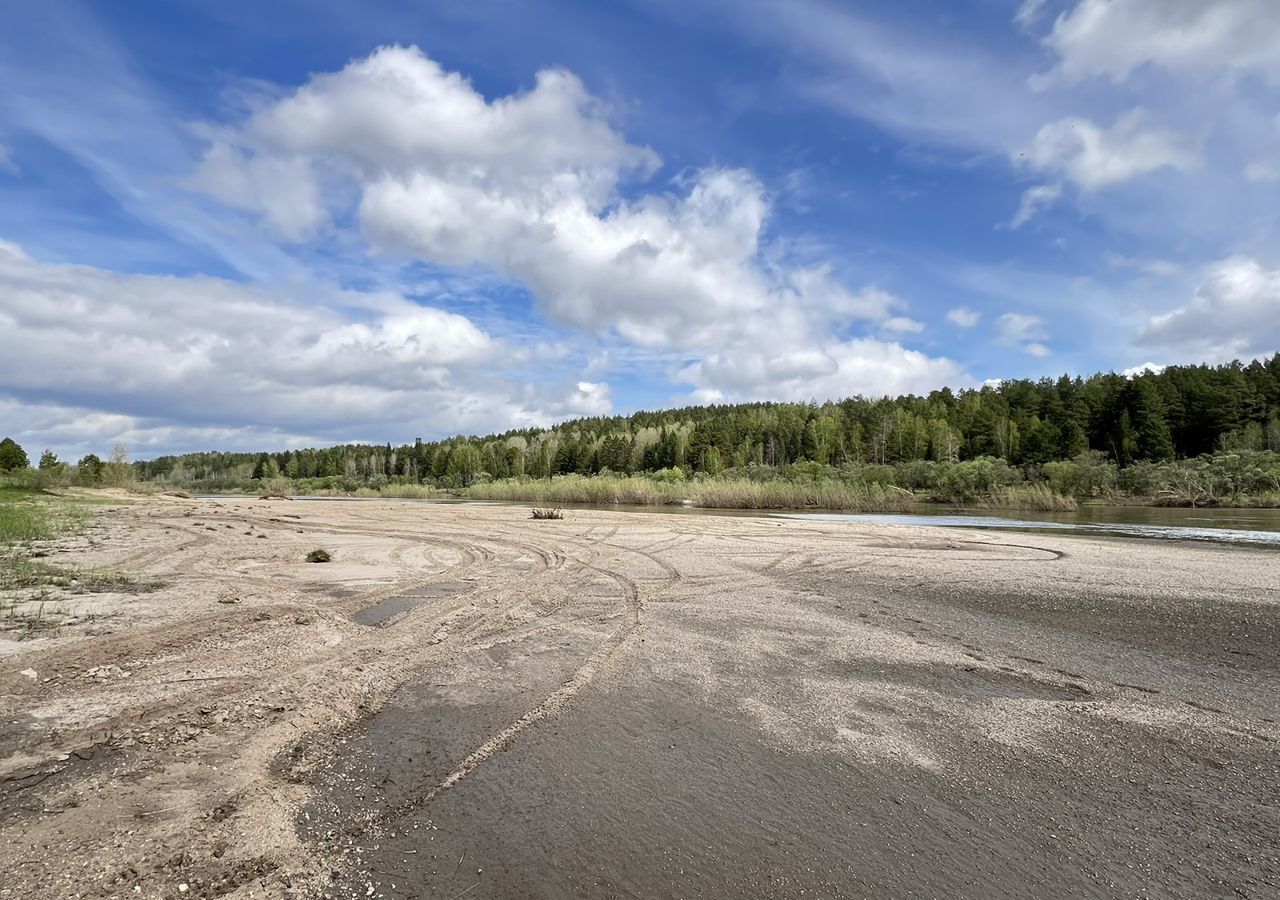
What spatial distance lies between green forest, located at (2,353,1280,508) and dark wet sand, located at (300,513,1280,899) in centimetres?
3656

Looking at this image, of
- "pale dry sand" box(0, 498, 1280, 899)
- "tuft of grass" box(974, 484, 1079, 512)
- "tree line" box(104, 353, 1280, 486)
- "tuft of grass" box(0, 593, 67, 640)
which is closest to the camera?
"pale dry sand" box(0, 498, 1280, 899)

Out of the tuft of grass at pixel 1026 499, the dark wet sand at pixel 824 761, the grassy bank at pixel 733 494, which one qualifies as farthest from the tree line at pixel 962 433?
the dark wet sand at pixel 824 761

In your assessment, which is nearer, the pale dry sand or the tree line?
the pale dry sand

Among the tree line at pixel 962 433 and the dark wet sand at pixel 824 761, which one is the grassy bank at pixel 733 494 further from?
the dark wet sand at pixel 824 761

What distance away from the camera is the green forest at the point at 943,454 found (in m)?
44.4

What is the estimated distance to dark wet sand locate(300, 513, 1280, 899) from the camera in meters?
3.29

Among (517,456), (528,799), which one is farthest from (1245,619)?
(517,456)

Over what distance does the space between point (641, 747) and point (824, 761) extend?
1294 mm

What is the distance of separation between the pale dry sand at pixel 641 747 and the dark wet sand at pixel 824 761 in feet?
0.08

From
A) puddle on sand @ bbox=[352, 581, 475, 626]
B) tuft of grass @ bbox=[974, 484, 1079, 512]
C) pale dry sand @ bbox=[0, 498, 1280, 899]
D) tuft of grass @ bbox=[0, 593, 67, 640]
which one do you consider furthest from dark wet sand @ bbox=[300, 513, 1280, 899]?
tuft of grass @ bbox=[974, 484, 1079, 512]

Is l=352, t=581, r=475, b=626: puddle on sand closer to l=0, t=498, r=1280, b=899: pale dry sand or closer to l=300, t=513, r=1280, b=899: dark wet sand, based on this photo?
l=0, t=498, r=1280, b=899: pale dry sand

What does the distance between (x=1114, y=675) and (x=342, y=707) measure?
7171 mm

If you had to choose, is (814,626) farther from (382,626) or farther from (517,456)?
(517,456)

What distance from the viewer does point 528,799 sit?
3.95 metres
